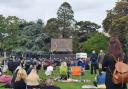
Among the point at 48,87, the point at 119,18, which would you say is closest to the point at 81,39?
the point at 119,18

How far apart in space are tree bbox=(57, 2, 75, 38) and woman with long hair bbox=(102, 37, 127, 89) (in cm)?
11206

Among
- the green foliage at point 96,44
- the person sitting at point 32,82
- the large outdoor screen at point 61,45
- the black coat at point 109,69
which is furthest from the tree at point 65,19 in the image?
the black coat at point 109,69

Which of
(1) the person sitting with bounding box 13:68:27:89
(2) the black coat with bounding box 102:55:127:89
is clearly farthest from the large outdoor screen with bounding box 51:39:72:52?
(2) the black coat with bounding box 102:55:127:89

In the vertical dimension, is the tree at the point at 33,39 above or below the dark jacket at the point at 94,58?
above

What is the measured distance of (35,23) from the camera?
358 ft

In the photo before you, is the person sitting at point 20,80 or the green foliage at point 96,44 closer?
the person sitting at point 20,80

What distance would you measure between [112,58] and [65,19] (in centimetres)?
11371

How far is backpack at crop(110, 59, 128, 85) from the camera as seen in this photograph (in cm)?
1020

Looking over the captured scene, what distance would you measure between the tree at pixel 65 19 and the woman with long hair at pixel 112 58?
112m

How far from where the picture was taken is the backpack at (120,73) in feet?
33.4

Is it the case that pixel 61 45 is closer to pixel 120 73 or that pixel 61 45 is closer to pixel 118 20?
pixel 118 20

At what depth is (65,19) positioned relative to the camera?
124000 mm

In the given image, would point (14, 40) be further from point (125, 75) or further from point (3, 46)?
point (125, 75)

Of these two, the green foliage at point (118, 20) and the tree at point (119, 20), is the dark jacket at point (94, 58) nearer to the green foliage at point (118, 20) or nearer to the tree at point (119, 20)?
the tree at point (119, 20)
